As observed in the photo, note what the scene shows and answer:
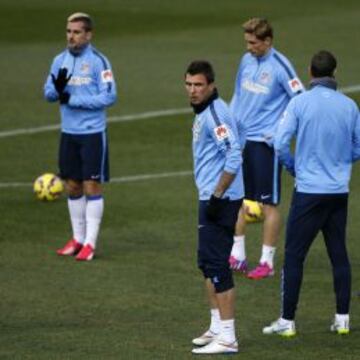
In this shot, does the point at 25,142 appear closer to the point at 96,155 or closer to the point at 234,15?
the point at 96,155

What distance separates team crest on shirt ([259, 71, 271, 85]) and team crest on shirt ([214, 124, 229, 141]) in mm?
3338

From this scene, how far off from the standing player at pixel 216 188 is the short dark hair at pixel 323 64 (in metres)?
0.89

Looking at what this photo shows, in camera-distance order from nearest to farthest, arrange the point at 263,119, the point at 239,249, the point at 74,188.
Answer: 1. the point at 263,119
2. the point at 239,249
3. the point at 74,188

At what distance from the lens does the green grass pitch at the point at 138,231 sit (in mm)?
12914

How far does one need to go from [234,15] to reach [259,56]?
843 inches

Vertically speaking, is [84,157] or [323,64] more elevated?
[323,64]

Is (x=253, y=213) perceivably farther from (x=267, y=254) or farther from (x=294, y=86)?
(x=294, y=86)

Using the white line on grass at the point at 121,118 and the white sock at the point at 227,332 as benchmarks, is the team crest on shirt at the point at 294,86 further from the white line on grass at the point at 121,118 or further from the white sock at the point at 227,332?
the white line on grass at the point at 121,118

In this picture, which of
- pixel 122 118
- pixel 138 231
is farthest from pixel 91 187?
pixel 122 118

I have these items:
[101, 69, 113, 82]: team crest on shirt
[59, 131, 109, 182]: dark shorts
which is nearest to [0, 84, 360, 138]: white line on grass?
[59, 131, 109, 182]: dark shorts

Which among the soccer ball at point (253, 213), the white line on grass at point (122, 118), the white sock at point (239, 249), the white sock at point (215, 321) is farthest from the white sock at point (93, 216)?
the white line on grass at point (122, 118)

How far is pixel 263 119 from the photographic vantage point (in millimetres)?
15695

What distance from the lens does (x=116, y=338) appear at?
12828mm

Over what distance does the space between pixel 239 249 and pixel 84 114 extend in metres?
2.33
